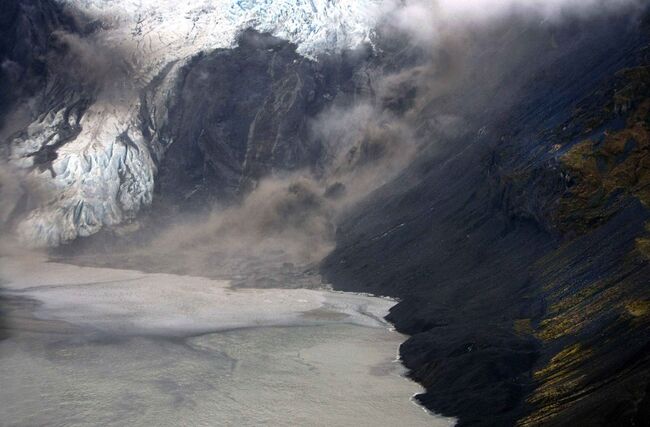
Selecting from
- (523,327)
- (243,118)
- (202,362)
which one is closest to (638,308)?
(523,327)

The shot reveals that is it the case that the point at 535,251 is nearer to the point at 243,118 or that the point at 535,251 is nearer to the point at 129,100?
the point at 243,118

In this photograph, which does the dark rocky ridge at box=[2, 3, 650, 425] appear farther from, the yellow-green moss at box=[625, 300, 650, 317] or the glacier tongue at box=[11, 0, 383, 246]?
the glacier tongue at box=[11, 0, 383, 246]

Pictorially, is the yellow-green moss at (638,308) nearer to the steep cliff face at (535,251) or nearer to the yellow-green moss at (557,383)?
the steep cliff face at (535,251)

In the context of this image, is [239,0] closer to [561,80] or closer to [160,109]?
[160,109]

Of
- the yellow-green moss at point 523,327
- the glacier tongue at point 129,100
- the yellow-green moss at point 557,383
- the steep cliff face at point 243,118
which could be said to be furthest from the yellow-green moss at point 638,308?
the glacier tongue at point 129,100

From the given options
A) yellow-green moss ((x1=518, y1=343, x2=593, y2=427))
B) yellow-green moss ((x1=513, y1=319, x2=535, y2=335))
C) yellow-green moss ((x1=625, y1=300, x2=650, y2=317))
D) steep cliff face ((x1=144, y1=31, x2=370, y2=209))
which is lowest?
yellow-green moss ((x1=518, y1=343, x2=593, y2=427))

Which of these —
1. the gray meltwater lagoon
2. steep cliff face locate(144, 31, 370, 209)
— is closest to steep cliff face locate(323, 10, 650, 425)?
the gray meltwater lagoon
